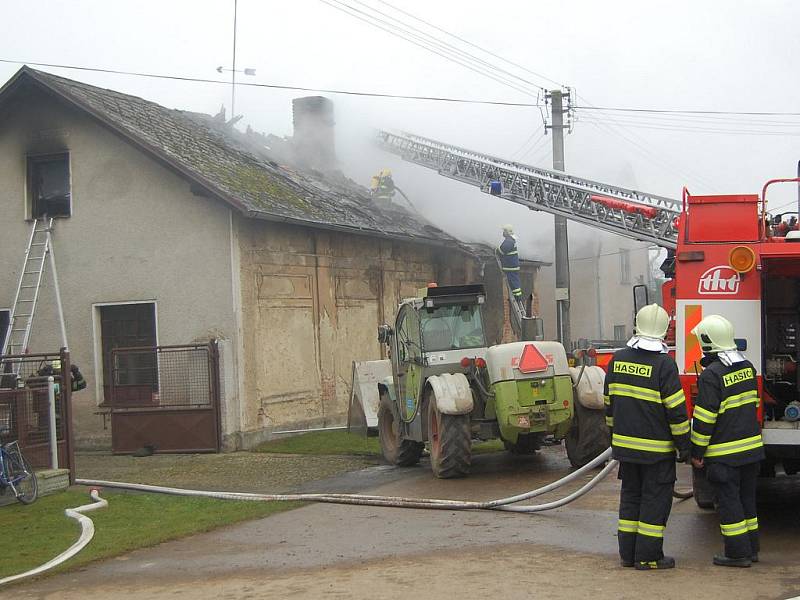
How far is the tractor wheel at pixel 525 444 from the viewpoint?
12.5m

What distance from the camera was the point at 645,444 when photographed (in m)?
6.68

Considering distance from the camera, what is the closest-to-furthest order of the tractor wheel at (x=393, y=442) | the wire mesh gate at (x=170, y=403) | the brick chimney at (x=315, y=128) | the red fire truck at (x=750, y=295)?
the red fire truck at (x=750, y=295) → the tractor wheel at (x=393, y=442) → the wire mesh gate at (x=170, y=403) → the brick chimney at (x=315, y=128)

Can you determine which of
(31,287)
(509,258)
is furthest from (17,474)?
(509,258)

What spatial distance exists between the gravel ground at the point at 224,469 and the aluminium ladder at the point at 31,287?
8.84 ft

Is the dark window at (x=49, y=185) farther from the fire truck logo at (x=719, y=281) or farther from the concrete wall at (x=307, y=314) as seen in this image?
the fire truck logo at (x=719, y=281)

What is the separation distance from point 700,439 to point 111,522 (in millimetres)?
5856

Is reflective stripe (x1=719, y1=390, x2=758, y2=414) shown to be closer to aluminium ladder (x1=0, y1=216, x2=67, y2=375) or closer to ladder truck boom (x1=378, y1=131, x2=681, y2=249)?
ladder truck boom (x1=378, y1=131, x2=681, y2=249)

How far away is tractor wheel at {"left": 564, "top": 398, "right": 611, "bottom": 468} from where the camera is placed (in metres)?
11.7

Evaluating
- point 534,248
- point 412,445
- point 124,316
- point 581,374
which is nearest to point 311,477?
point 412,445

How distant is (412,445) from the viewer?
43.2 feet

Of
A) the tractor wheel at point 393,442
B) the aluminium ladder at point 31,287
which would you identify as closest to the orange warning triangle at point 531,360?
the tractor wheel at point 393,442

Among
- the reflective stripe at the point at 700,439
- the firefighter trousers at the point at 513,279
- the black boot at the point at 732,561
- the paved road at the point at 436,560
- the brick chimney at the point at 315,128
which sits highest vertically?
the brick chimney at the point at 315,128

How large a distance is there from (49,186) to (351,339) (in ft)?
20.2

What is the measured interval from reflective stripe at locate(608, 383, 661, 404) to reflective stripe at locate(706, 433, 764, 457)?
49cm
